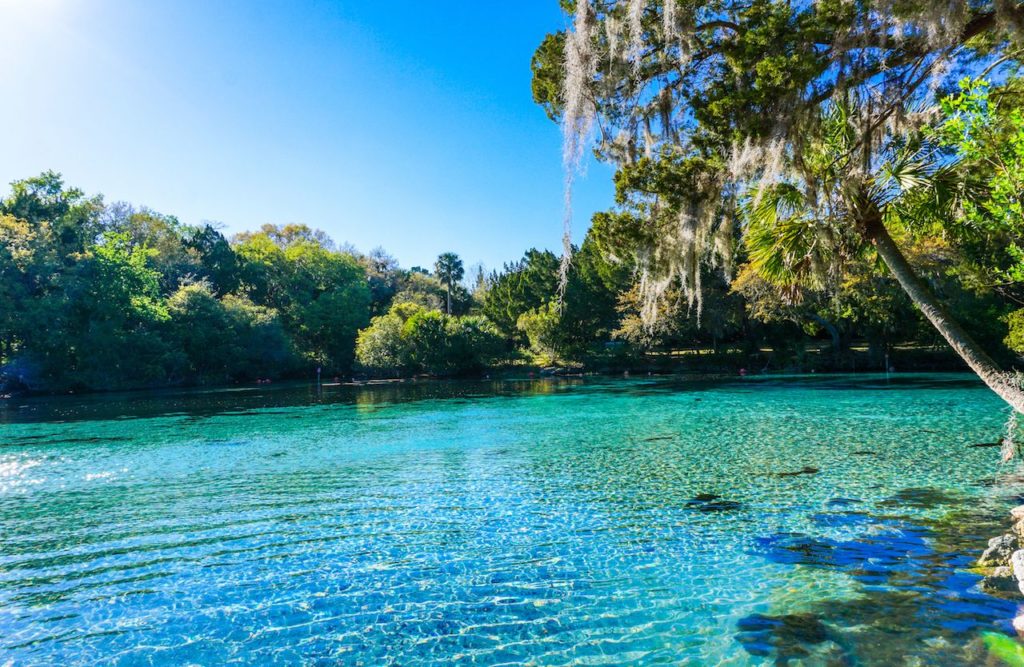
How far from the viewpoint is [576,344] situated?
146 feet

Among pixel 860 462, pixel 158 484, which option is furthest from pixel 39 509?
pixel 860 462

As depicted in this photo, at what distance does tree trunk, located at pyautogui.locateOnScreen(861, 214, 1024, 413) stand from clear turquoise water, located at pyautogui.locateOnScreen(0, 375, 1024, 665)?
164 centimetres

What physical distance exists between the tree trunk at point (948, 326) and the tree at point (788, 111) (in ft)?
0.08

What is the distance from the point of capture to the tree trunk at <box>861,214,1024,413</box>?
7.09 m

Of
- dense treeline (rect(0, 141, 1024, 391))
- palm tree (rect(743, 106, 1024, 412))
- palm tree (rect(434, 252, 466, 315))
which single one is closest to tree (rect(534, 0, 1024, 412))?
palm tree (rect(743, 106, 1024, 412))

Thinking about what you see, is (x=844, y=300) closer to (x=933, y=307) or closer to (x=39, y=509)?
(x=933, y=307)

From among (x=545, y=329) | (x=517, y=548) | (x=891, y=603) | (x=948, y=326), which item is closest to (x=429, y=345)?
(x=545, y=329)

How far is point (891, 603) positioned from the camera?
16.2 ft

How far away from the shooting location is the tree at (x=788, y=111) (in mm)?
7207

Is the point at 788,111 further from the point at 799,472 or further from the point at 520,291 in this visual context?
the point at 520,291

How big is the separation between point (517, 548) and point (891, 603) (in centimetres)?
382

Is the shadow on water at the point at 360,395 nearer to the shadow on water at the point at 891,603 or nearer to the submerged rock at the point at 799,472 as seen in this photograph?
the submerged rock at the point at 799,472

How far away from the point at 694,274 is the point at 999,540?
5.71m

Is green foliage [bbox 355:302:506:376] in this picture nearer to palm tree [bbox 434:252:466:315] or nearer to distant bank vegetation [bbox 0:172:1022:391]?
distant bank vegetation [bbox 0:172:1022:391]
